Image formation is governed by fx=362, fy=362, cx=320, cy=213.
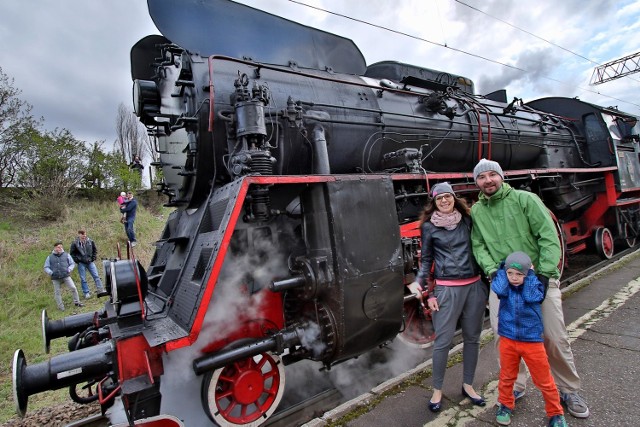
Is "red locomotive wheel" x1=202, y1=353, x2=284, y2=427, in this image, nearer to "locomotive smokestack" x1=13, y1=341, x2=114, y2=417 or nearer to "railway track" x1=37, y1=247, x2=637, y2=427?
"railway track" x1=37, y1=247, x2=637, y2=427

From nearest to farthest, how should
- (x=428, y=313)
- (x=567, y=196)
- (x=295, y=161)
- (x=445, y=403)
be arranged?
(x=445, y=403) → (x=295, y=161) → (x=428, y=313) → (x=567, y=196)

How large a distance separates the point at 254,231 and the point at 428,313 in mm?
2069

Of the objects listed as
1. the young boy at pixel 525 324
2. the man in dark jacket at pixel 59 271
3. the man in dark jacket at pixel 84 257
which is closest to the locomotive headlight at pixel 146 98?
the young boy at pixel 525 324

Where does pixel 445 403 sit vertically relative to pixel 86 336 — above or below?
below

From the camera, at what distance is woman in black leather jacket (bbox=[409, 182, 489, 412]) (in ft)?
8.17

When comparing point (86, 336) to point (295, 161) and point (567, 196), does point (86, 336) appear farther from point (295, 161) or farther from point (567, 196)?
point (567, 196)

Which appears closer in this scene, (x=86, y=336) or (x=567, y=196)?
(x=86, y=336)

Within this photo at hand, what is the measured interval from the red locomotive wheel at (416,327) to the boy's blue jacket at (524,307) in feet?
4.45

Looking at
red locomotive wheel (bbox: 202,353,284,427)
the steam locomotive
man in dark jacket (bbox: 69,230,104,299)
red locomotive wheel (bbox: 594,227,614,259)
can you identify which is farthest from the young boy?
man in dark jacket (bbox: 69,230,104,299)

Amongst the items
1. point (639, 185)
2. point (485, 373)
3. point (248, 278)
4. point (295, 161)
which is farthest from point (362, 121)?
point (639, 185)

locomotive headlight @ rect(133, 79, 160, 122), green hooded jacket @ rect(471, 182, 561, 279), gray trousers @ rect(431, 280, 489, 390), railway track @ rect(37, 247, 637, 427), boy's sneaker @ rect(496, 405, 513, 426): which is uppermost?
locomotive headlight @ rect(133, 79, 160, 122)

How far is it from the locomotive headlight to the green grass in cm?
318

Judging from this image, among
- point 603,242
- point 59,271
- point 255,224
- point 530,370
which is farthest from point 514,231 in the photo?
point 59,271

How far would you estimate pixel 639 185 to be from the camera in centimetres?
750
